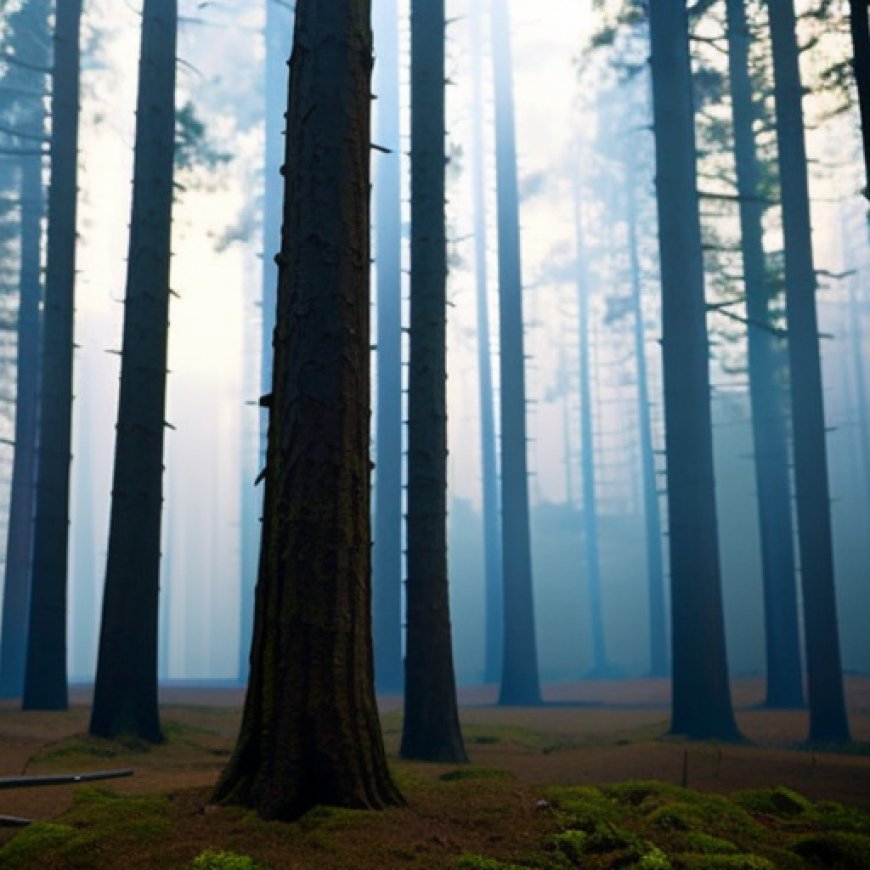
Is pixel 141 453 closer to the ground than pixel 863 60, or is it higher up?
closer to the ground

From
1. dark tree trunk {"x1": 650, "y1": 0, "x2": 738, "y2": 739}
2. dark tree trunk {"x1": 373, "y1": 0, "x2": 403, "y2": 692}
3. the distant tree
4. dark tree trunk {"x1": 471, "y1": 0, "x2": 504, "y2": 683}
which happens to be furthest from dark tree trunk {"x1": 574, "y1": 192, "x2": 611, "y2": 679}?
dark tree trunk {"x1": 650, "y1": 0, "x2": 738, "y2": 739}

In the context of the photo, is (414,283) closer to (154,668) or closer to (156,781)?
(154,668)

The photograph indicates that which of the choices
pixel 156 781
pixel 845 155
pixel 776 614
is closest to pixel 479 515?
pixel 845 155

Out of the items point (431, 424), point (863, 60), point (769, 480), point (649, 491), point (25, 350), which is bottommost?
point (431, 424)

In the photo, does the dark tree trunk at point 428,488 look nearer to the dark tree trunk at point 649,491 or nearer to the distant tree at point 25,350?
the distant tree at point 25,350

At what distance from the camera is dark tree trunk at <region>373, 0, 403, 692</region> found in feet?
78.5

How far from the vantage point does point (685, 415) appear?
14.0 meters

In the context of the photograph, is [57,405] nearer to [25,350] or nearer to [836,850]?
[25,350]

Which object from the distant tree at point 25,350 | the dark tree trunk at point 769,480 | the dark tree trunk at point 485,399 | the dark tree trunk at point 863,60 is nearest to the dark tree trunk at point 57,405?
the distant tree at point 25,350

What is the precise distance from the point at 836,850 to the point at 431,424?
662 centimetres

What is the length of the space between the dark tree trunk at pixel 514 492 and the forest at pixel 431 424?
8 centimetres

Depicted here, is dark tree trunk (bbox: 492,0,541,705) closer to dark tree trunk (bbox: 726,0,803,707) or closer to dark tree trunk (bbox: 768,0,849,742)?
dark tree trunk (bbox: 726,0,803,707)

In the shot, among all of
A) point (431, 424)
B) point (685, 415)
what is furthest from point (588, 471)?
point (431, 424)

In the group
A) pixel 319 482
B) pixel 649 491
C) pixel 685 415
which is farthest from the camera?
pixel 649 491
